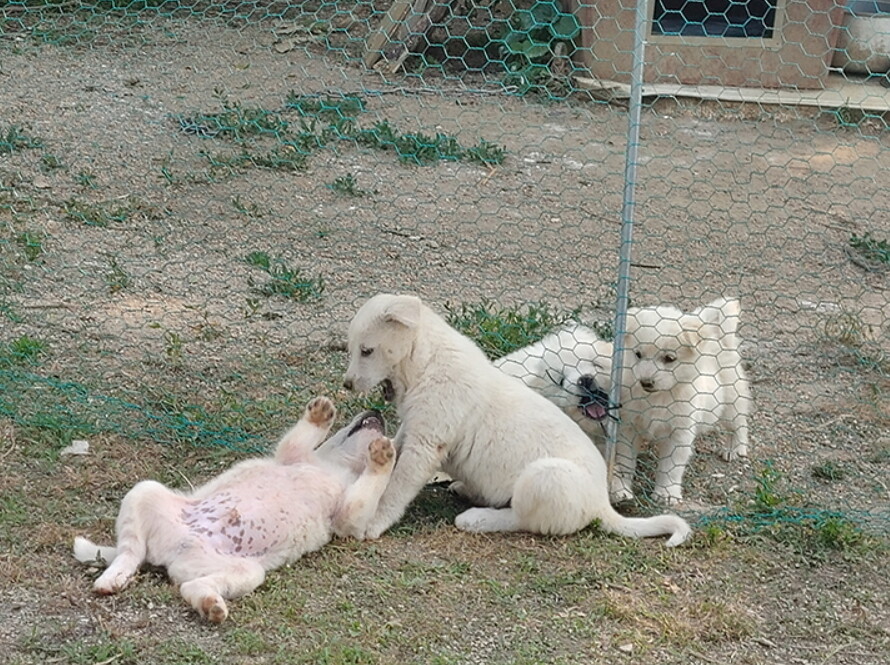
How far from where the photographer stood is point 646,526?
4.41 m

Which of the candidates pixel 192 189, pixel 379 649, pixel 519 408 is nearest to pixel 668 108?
pixel 192 189

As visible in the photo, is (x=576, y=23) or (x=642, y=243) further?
(x=576, y=23)

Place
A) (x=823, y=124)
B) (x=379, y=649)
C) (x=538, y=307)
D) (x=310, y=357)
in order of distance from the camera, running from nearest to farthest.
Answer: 1. (x=379, y=649)
2. (x=310, y=357)
3. (x=538, y=307)
4. (x=823, y=124)

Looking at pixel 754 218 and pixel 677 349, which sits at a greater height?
pixel 677 349

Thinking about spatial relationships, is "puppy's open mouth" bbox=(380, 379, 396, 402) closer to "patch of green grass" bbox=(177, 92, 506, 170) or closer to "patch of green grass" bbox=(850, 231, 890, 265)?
"patch of green grass" bbox=(177, 92, 506, 170)

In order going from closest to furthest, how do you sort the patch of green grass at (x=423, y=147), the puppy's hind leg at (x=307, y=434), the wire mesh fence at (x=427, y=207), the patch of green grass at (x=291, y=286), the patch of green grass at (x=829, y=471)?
the puppy's hind leg at (x=307, y=434)
the patch of green grass at (x=829, y=471)
the wire mesh fence at (x=427, y=207)
the patch of green grass at (x=291, y=286)
the patch of green grass at (x=423, y=147)

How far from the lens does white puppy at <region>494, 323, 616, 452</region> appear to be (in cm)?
489

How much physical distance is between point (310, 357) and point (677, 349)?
1946mm

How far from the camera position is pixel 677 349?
4.64 m

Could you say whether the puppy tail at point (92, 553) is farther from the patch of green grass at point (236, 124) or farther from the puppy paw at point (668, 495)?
the patch of green grass at point (236, 124)

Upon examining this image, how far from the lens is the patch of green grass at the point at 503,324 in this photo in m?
5.77

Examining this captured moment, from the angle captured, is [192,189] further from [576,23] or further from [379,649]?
[379,649]

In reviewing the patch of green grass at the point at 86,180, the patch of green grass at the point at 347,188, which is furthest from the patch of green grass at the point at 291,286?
the patch of green grass at the point at 86,180

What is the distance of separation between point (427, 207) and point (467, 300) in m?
1.48
